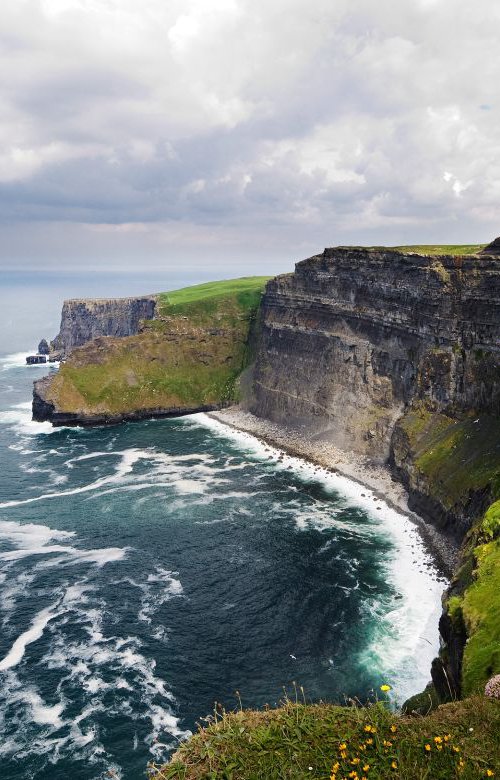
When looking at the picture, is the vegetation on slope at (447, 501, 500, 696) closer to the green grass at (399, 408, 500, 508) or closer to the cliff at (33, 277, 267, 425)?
the green grass at (399, 408, 500, 508)

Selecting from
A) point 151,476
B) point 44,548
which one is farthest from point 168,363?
point 44,548

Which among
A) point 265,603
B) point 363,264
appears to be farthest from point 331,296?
point 265,603

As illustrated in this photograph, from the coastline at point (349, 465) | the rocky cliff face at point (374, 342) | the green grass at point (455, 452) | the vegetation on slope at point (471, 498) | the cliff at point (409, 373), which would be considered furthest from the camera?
the rocky cliff face at point (374, 342)

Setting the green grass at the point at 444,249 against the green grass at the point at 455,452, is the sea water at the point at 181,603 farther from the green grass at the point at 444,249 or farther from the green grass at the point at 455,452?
the green grass at the point at 444,249

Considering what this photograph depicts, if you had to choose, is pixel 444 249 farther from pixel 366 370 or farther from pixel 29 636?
pixel 29 636

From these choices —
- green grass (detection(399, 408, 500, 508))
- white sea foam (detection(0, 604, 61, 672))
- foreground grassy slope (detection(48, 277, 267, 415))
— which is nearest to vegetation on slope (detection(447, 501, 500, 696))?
green grass (detection(399, 408, 500, 508))

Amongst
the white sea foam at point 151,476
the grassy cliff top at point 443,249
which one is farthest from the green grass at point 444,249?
the white sea foam at point 151,476

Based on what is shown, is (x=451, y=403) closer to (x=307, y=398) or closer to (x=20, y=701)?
(x=307, y=398)
